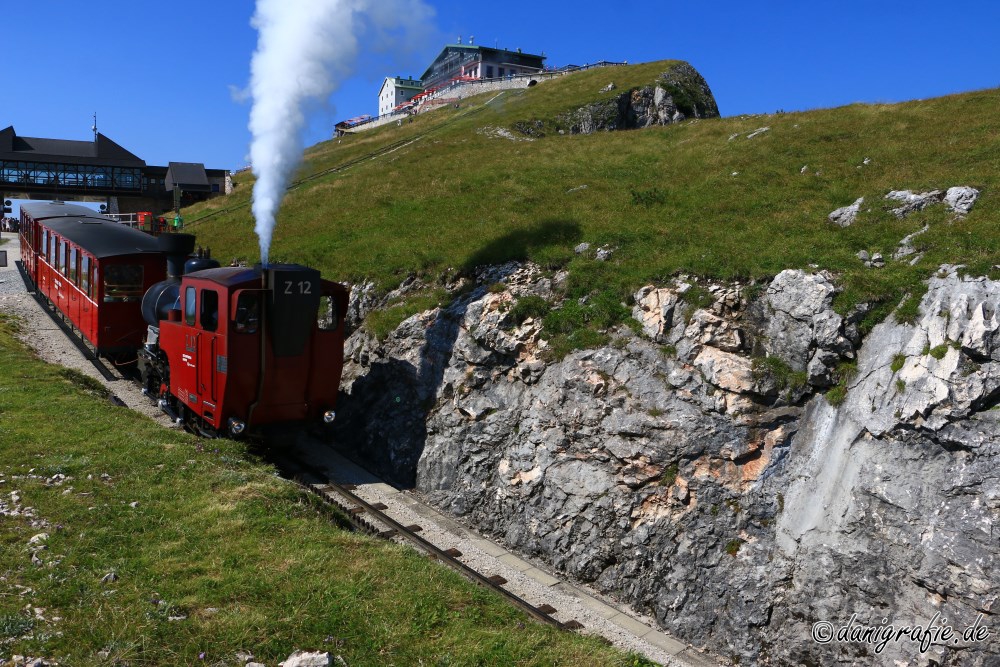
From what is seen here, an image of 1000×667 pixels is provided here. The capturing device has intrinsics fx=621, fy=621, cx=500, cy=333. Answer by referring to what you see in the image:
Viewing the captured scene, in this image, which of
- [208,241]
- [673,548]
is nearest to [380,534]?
[673,548]

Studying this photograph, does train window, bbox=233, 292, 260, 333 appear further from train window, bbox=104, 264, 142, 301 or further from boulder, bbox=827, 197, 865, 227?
boulder, bbox=827, 197, 865, 227

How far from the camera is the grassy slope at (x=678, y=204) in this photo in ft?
48.0

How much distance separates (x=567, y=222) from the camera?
820 inches

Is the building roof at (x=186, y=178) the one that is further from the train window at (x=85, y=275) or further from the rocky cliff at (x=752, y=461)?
the rocky cliff at (x=752, y=461)

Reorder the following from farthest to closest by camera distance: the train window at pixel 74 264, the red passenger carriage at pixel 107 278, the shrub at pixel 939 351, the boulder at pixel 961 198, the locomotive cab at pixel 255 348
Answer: the train window at pixel 74 264
the red passenger carriage at pixel 107 278
the boulder at pixel 961 198
the locomotive cab at pixel 255 348
the shrub at pixel 939 351

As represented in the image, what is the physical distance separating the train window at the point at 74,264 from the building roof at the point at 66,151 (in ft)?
174

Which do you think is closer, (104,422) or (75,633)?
(75,633)

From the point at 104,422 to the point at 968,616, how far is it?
1604cm

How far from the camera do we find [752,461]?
39.0 ft

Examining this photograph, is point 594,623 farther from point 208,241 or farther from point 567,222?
point 208,241

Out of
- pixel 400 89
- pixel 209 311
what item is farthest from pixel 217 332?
pixel 400 89

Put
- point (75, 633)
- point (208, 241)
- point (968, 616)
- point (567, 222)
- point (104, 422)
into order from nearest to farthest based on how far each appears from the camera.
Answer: point (75, 633) < point (968, 616) < point (104, 422) < point (567, 222) < point (208, 241)

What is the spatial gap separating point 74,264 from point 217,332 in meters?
10.5

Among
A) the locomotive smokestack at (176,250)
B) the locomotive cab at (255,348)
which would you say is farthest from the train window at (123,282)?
the locomotive cab at (255,348)
